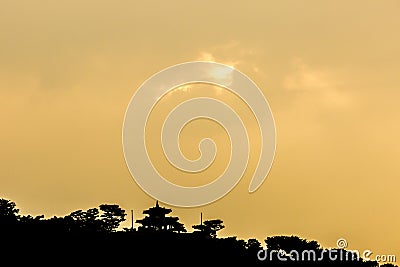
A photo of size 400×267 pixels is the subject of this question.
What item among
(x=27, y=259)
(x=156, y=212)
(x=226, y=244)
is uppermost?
(x=156, y=212)

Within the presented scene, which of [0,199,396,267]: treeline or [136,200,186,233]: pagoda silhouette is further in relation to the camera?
[136,200,186,233]: pagoda silhouette

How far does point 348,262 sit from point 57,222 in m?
52.1

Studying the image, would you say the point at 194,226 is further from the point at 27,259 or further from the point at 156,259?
the point at 27,259

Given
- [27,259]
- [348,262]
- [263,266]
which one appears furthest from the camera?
[348,262]

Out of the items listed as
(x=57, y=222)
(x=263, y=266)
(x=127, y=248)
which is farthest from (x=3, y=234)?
(x=263, y=266)

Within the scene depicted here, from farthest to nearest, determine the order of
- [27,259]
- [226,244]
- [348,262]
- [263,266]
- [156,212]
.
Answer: [156,212] < [348,262] < [226,244] < [263,266] < [27,259]

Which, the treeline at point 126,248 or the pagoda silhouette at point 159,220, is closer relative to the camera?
the treeline at point 126,248

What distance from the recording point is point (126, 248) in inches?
4341

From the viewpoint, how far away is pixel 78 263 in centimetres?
10362

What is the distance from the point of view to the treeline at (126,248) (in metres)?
104

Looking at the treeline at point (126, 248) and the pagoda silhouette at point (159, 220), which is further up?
the pagoda silhouette at point (159, 220)

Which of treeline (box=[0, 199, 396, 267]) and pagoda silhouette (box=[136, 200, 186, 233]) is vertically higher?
pagoda silhouette (box=[136, 200, 186, 233])

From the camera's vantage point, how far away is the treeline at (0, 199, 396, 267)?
104 meters

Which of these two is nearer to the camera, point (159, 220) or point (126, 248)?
point (126, 248)
